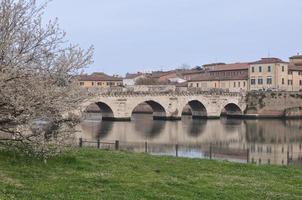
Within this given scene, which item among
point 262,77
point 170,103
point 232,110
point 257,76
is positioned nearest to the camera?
point 170,103

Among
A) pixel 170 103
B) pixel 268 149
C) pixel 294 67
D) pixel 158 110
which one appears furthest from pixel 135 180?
pixel 294 67

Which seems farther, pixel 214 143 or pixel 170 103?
pixel 170 103

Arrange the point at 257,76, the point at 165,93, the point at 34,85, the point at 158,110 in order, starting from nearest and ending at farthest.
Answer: the point at 34,85 → the point at 165,93 → the point at 158,110 → the point at 257,76

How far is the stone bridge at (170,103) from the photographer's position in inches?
3543

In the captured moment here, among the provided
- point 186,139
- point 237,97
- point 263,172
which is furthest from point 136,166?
point 237,97

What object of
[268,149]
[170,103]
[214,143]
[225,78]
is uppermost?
[225,78]

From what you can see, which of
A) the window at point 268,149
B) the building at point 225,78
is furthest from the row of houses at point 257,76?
the window at point 268,149

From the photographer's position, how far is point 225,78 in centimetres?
13875

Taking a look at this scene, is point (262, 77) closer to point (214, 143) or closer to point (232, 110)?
point (232, 110)

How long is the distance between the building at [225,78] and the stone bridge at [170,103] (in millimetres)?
20326

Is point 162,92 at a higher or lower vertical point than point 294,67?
lower

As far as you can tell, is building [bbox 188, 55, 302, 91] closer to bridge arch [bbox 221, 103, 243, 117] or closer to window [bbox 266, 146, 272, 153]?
bridge arch [bbox 221, 103, 243, 117]

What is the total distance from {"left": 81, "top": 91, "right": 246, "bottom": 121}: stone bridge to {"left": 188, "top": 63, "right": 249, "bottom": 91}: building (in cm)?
2033

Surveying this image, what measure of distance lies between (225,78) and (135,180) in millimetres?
122113
